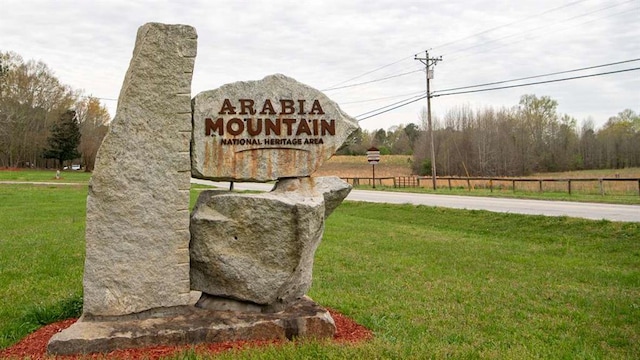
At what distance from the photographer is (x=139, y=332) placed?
549cm

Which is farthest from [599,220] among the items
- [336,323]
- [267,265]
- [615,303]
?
[267,265]

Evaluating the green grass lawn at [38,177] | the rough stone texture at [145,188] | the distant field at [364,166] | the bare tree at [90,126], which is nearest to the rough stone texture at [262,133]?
the rough stone texture at [145,188]

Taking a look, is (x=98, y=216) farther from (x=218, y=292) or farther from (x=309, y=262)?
(x=309, y=262)

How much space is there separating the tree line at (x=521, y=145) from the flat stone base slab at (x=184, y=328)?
4956 cm

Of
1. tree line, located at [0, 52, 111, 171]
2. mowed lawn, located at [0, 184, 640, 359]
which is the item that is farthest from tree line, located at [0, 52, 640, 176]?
mowed lawn, located at [0, 184, 640, 359]

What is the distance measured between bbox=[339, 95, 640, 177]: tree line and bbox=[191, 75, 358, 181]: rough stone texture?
4901cm

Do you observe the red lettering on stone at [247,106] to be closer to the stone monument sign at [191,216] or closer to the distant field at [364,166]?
the stone monument sign at [191,216]

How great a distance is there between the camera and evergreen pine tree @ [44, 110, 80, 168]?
198 ft

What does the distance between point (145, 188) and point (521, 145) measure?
58.9m

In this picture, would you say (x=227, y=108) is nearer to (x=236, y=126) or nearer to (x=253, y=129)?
(x=236, y=126)

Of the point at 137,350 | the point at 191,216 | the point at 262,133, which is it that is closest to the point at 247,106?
the point at 262,133

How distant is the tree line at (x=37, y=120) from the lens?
194 ft

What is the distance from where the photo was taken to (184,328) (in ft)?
18.4

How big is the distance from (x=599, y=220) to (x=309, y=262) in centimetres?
1029
